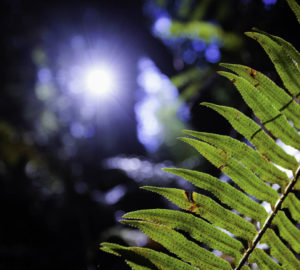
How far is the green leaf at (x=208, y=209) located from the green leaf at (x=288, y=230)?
2.2 inches

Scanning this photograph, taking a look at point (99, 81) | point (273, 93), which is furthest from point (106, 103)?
point (273, 93)

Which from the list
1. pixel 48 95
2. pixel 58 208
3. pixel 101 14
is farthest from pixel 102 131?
pixel 48 95

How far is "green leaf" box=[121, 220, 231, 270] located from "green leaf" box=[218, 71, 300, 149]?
0.26m

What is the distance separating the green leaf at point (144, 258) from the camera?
0.45 m

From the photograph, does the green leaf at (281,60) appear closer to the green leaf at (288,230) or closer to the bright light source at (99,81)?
the green leaf at (288,230)

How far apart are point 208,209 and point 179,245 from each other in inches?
3.2

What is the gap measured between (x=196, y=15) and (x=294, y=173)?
6.60 ft

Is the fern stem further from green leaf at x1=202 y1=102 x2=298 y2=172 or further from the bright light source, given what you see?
the bright light source

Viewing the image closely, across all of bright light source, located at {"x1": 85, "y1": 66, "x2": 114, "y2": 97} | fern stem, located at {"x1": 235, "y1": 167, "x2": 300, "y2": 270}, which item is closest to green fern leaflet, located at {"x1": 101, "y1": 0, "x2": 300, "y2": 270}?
fern stem, located at {"x1": 235, "y1": 167, "x2": 300, "y2": 270}

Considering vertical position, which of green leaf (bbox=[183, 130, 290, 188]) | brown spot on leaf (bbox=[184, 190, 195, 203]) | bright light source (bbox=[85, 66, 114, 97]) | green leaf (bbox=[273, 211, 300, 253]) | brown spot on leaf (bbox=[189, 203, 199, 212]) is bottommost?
green leaf (bbox=[273, 211, 300, 253])

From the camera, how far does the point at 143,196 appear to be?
2.87 m

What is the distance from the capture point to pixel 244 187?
508 mm

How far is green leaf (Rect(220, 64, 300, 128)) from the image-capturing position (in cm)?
50

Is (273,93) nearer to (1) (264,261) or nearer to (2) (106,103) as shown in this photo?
(1) (264,261)
